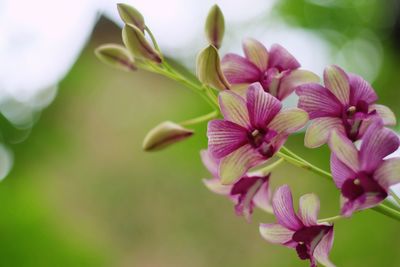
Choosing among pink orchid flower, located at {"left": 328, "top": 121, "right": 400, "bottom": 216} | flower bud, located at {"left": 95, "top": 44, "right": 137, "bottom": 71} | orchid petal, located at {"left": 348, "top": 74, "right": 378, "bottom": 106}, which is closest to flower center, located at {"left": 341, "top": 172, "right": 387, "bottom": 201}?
pink orchid flower, located at {"left": 328, "top": 121, "right": 400, "bottom": 216}

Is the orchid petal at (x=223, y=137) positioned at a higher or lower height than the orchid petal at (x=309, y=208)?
higher

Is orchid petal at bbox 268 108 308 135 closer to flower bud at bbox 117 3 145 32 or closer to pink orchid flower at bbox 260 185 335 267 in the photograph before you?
pink orchid flower at bbox 260 185 335 267

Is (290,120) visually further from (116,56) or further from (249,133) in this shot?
(116,56)

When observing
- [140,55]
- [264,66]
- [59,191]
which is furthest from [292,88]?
[59,191]

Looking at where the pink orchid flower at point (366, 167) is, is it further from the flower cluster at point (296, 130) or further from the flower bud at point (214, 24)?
the flower bud at point (214, 24)

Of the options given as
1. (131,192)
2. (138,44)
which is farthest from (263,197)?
(131,192)

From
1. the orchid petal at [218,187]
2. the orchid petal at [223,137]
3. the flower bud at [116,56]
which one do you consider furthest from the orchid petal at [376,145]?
the flower bud at [116,56]

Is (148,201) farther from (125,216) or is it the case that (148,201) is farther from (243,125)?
(243,125)
